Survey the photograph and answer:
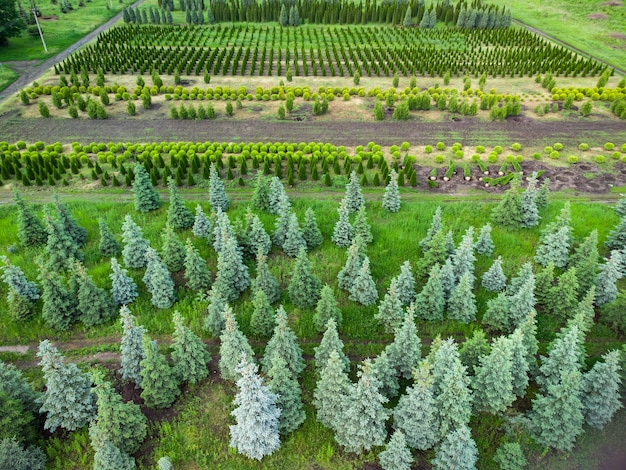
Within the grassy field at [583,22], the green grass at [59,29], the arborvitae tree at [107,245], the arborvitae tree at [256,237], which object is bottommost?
the arborvitae tree at [107,245]

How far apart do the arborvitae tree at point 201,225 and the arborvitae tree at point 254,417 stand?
43.6 ft

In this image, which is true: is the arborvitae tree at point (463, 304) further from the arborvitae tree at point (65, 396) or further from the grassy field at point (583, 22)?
the grassy field at point (583, 22)

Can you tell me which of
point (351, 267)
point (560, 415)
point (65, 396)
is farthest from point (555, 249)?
point (65, 396)

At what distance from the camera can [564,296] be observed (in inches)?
923

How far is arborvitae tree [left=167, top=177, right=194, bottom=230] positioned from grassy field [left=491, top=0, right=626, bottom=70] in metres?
56.3

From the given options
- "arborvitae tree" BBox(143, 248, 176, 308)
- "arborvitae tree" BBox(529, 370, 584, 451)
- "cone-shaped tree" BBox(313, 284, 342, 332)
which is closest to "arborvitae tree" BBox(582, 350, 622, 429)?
"arborvitae tree" BBox(529, 370, 584, 451)

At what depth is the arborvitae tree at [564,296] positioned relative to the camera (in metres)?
23.1

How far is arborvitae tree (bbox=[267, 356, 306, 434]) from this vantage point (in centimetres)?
1783

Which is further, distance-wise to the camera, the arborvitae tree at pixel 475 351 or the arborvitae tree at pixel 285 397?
the arborvitae tree at pixel 475 351

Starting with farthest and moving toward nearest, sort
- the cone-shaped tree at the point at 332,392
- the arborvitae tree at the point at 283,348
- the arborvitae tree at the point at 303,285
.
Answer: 1. the arborvitae tree at the point at 303,285
2. the arborvitae tree at the point at 283,348
3. the cone-shaped tree at the point at 332,392

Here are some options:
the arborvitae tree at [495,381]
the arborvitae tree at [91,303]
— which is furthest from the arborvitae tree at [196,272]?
the arborvitae tree at [495,381]

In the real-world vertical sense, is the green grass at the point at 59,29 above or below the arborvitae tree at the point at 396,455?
above

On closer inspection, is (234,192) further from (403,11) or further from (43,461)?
(403,11)

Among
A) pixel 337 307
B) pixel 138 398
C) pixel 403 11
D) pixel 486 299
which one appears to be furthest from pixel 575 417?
pixel 403 11
